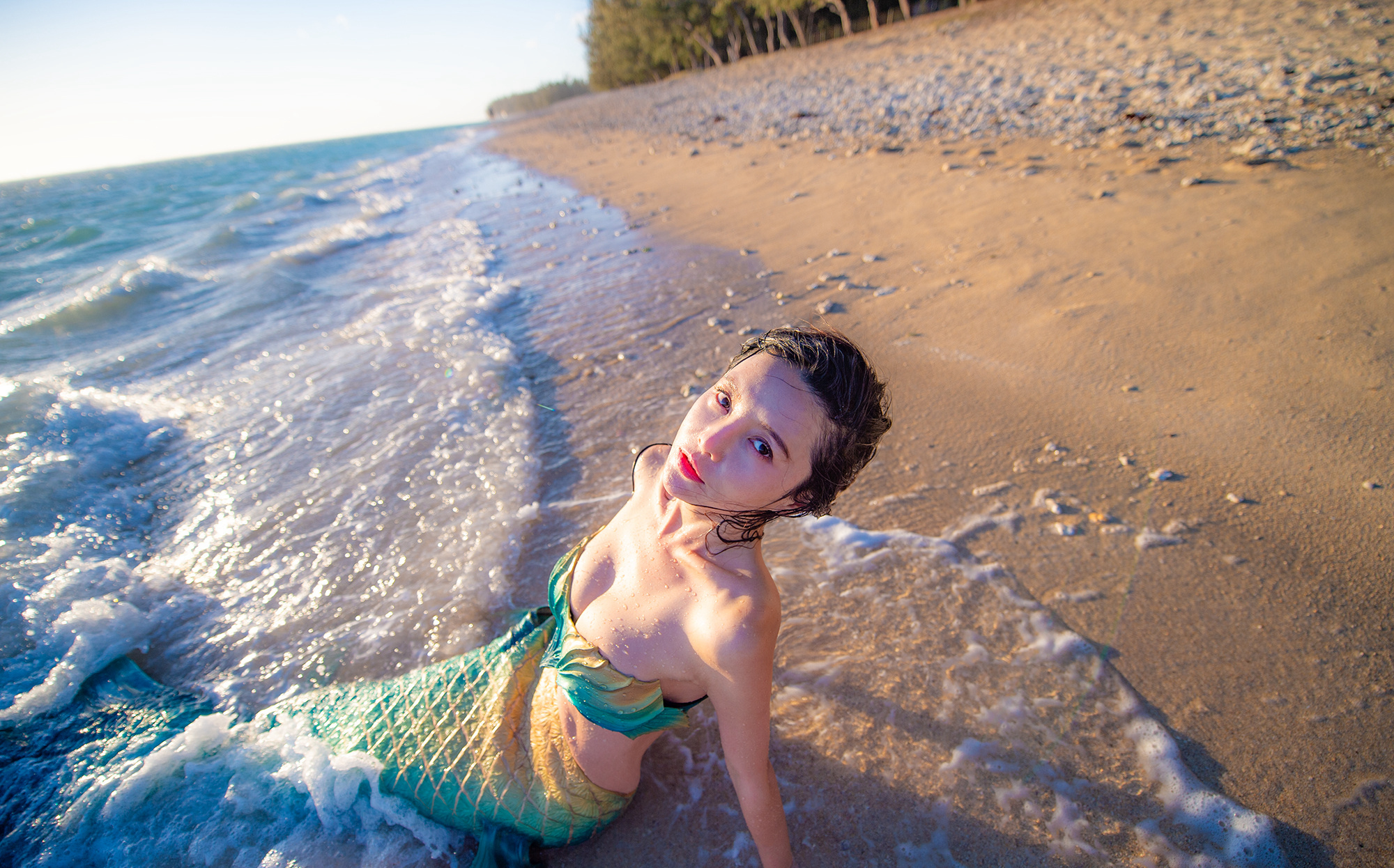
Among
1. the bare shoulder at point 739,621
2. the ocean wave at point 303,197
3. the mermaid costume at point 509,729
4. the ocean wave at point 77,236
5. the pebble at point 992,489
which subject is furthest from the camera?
the ocean wave at point 303,197

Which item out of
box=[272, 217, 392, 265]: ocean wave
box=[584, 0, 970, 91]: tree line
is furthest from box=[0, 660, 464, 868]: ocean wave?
box=[584, 0, 970, 91]: tree line

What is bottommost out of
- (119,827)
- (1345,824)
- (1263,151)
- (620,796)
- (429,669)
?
(1345,824)

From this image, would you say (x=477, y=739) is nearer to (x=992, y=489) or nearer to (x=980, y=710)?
(x=980, y=710)

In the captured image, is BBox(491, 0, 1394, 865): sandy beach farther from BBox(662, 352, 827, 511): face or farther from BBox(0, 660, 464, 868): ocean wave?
BBox(0, 660, 464, 868): ocean wave

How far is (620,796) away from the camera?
1.91 m

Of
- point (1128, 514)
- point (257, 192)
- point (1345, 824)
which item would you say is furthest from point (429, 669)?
point (257, 192)

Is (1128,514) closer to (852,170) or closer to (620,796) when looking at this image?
(620,796)

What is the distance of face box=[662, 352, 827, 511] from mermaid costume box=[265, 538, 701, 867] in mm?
646

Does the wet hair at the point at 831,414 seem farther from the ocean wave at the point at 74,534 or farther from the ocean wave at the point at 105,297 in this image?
the ocean wave at the point at 105,297

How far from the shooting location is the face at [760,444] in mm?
1461

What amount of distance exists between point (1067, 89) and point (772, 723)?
964 cm

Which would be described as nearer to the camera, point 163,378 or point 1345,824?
point 1345,824

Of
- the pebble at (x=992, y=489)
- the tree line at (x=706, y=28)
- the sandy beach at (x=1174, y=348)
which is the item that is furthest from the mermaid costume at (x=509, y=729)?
the tree line at (x=706, y=28)

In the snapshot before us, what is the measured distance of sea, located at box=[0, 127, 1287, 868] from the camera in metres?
1.93
